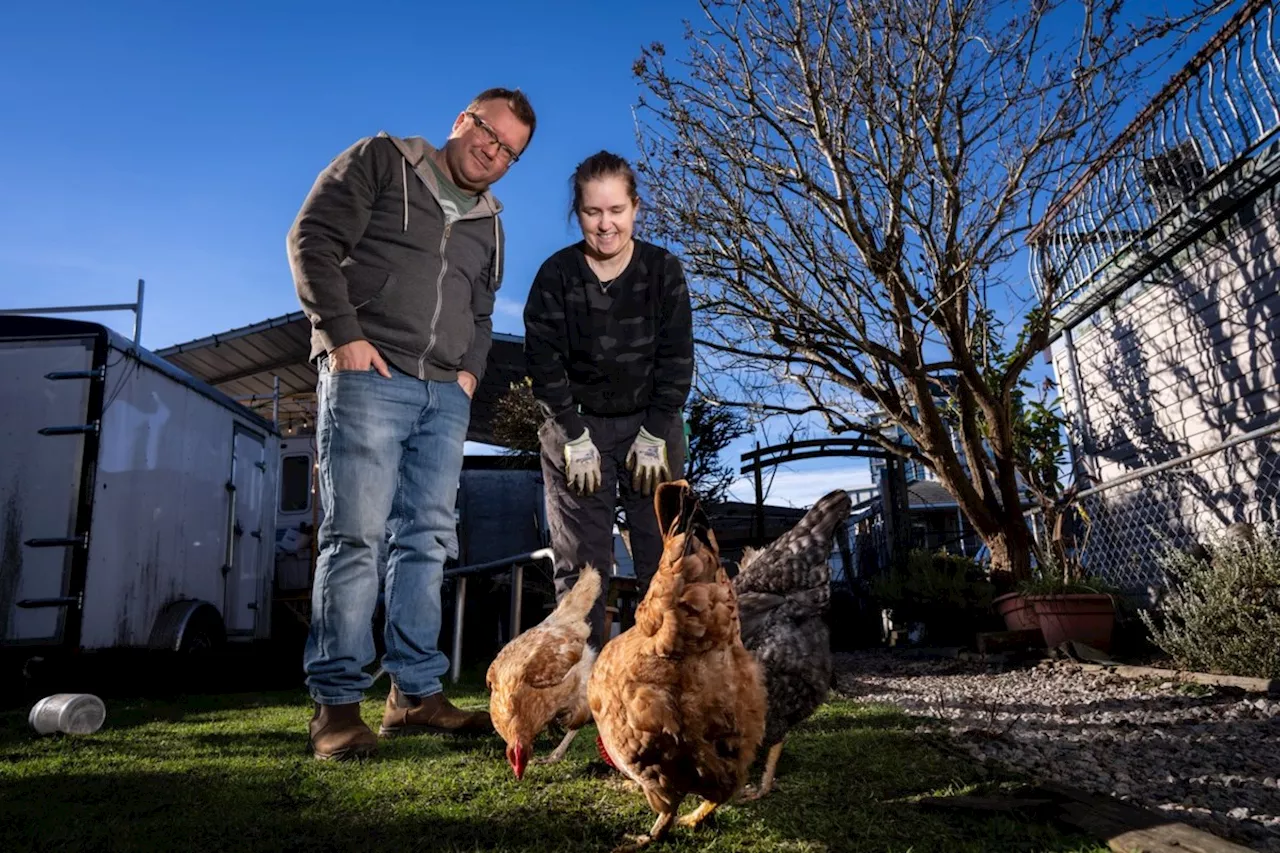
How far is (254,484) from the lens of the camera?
8938mm

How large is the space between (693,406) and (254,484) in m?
7.13

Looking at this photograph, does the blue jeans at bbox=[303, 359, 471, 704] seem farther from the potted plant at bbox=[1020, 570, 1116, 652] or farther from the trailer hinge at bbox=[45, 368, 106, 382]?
the potted plant at bbox=[1020, 570, 1116, 652]

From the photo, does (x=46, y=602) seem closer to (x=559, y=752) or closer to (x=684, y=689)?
(x=559, y=752)

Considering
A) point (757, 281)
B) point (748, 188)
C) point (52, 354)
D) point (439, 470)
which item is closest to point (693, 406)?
point (757, 281)

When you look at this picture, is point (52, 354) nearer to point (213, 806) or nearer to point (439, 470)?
point (439, 470)

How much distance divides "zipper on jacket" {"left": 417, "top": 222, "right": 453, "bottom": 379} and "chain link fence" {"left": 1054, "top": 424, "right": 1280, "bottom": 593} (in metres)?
7.16

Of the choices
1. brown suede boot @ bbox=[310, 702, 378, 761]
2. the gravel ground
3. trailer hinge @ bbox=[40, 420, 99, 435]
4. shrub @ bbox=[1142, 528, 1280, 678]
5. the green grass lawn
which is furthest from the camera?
trailer hinge @ bbox=[40, 420, 99, 435]

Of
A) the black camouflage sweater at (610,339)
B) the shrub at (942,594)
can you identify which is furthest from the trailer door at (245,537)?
the shrub at (942,594)

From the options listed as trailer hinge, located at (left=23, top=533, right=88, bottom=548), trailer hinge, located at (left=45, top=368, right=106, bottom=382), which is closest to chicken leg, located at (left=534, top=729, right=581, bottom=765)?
trailer hinge, located at (left=23, top=533, right=88, bottom=548)

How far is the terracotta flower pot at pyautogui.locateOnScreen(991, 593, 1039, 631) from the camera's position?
7.29m

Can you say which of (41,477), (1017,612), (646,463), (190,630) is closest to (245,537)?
(190,630)

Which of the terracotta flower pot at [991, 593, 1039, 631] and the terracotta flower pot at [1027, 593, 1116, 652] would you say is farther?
the terracotta flower pot at [991, 593, 1039, 631]

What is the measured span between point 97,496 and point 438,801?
518cm

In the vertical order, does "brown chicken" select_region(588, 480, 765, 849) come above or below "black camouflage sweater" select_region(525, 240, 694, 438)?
below
